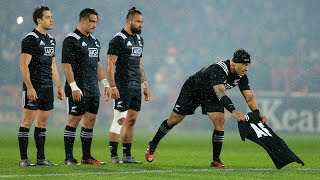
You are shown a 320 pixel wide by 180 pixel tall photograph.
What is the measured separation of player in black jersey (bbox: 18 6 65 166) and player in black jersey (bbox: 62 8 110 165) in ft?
0.72

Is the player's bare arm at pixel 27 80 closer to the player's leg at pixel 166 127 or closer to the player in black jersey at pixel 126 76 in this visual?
the player in black jersey at pixel 126 76

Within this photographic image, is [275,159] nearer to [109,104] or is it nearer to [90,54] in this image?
[90,54]

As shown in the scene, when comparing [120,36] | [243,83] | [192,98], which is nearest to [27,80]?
[120,36]

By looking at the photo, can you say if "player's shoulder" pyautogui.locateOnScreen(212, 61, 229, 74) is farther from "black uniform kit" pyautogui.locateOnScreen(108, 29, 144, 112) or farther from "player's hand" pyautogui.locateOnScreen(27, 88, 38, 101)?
"player's hand" pyautogui.locateOnScreen(27, 88, 38, 101)

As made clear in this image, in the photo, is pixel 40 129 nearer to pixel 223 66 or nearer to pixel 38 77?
pixel 38 77

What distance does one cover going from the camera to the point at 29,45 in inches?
362

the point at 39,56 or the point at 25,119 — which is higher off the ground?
the point at 39,56

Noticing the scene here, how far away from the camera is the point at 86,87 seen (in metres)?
9.66

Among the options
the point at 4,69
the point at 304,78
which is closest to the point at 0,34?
the point at 4,69

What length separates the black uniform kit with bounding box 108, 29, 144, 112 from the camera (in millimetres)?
9984

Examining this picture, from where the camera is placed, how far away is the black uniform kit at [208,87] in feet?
30.6

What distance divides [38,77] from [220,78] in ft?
7.33

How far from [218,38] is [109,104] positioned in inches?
286

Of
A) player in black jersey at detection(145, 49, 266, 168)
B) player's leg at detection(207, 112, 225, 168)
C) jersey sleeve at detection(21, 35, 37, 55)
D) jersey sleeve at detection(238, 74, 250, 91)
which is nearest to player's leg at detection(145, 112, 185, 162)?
player in black jersey at detection(145, 49, 266, 168)
